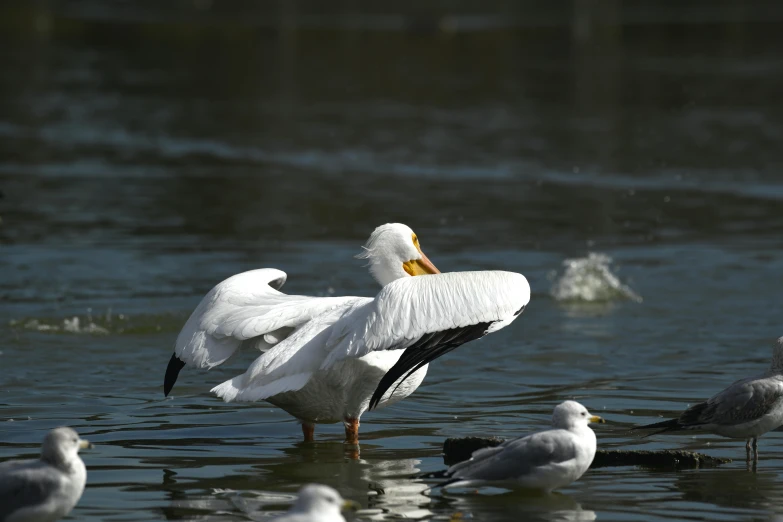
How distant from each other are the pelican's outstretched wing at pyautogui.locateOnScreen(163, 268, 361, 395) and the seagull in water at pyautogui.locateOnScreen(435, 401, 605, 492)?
4.65ft

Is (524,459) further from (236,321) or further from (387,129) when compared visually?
(387,129)

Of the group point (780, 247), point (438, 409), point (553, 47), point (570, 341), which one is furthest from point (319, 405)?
point (553, 47)

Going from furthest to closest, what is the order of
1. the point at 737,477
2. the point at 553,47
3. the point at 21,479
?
the point at 553,47
the point at 737,477
the point at 21,479

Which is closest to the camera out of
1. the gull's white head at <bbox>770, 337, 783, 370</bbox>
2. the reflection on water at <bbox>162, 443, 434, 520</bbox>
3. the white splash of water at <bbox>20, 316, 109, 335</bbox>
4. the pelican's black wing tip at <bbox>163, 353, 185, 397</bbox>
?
the reflection on water at <bbox>162, 443, 434, 520</bbox>

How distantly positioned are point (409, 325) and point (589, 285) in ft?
18.8

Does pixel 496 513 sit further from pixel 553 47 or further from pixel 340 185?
pixel 553 47

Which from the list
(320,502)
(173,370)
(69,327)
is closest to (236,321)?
(173,370)

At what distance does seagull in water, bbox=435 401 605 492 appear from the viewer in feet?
20.0

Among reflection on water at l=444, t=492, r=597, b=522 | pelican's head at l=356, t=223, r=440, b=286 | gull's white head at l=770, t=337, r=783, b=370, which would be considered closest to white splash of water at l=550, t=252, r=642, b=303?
pelican's head at l=356, t=223, r=440, b=286

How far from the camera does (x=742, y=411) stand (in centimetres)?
690

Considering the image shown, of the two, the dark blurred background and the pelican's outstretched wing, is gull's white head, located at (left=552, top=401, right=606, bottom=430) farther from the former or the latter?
→ the dark blurred background

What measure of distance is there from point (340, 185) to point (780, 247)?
21.3 ft

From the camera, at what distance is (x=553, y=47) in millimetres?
39938

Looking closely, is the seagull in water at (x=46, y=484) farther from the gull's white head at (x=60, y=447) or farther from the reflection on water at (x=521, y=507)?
the reflection on water at (x=521, y=507)
